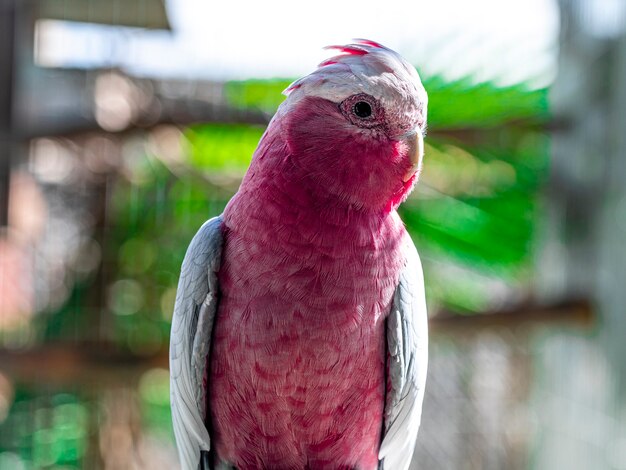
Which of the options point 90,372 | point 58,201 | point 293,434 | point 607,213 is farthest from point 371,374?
point 58,201

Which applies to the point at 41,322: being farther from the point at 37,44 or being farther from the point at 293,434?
the point at 293,434

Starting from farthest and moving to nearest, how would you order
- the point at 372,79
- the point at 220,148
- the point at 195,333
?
the point at 220,148 < the point at 195,333 < the point at 372,79

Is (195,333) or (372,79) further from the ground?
(372,79)

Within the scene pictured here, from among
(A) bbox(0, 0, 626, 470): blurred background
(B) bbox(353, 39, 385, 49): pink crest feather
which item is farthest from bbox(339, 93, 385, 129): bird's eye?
(A) bbox(0, 0, 626, 470): blurred background

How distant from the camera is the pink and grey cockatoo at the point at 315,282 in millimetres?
1059

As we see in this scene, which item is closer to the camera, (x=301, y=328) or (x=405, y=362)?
(x=301, y=328)

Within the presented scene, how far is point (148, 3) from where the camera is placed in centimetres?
297

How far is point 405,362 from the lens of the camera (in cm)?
118

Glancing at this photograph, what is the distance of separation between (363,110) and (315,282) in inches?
11.6

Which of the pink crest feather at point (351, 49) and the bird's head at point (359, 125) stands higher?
the pink crest feather at point (351, 49)

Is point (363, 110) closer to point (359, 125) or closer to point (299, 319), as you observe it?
point (359, 125)

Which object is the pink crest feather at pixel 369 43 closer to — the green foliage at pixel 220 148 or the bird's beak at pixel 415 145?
the bird's beak at pixel 415 145

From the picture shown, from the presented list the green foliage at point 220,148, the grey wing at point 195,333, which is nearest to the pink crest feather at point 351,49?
the grey wing at point 195,333

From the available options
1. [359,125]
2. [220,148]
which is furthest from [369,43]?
[220,148]
